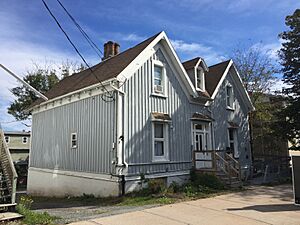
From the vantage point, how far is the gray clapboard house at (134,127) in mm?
12180

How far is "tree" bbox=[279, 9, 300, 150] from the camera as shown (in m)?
18.2

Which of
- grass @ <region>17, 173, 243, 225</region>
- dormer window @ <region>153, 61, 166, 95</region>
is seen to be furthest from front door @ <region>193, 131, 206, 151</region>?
dormer window @ <region>153, 61, 166, 95</region>

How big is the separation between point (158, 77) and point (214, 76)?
6461mm

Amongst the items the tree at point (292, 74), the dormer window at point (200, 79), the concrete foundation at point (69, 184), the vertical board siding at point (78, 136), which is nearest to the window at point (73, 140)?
the vertical board siding at point (78, 136)

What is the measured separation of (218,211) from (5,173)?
24.3 ft

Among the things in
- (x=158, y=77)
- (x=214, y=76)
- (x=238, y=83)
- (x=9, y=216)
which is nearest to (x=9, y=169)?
(x=9, y=216)

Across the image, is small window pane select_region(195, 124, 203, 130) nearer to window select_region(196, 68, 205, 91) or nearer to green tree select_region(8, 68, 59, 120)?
window select_region(196, 68, 205, 91)

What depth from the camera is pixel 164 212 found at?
8453 millimetres

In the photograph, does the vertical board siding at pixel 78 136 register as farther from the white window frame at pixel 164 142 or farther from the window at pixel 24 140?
the window at pixel 24 140

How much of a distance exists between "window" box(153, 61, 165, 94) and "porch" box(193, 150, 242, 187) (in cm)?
436

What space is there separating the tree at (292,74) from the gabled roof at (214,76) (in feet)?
14.0

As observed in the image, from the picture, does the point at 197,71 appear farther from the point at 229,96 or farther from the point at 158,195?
the point at 158,195

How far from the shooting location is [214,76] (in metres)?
19.3

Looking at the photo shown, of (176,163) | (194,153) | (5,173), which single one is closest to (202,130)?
(194,153)
